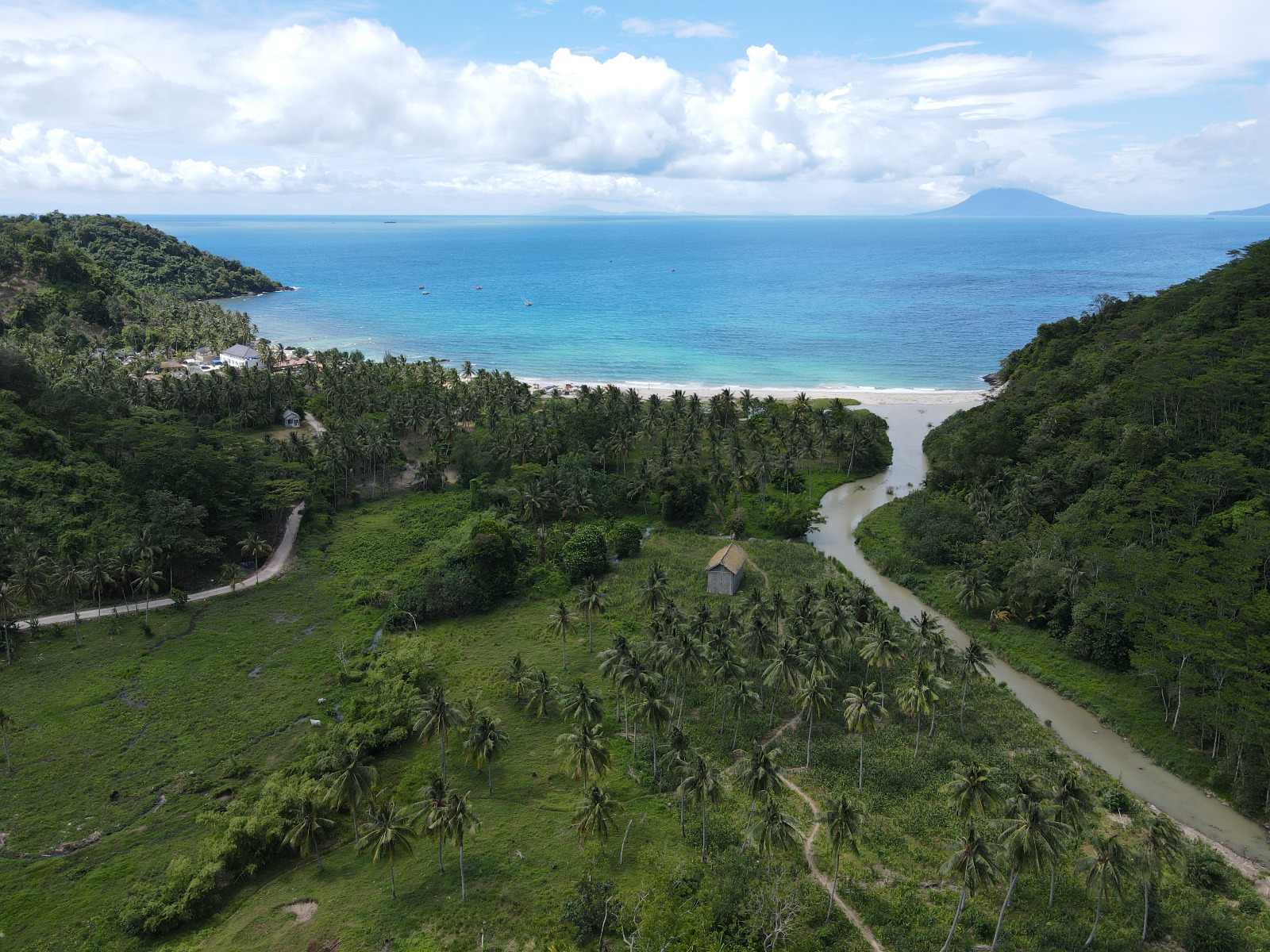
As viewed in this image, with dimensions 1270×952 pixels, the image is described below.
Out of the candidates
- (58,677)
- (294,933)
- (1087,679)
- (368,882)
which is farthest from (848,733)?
(58,677)

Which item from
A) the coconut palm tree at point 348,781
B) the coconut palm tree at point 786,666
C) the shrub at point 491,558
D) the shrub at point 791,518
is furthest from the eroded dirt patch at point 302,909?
the shrub at point 791,518

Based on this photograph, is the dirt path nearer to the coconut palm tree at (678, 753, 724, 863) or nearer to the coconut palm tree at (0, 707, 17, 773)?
the coconut palm tree at (678, 753, 724, 863)

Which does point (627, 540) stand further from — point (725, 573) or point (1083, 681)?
point (1083, 681)

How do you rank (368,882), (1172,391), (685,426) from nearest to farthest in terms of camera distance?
(368,882), (1172,391), (685,426)

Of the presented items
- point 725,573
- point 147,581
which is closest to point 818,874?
point 725,573

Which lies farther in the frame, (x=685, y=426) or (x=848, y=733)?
(x=685, y=426)

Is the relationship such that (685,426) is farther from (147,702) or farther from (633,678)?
(147,702)
